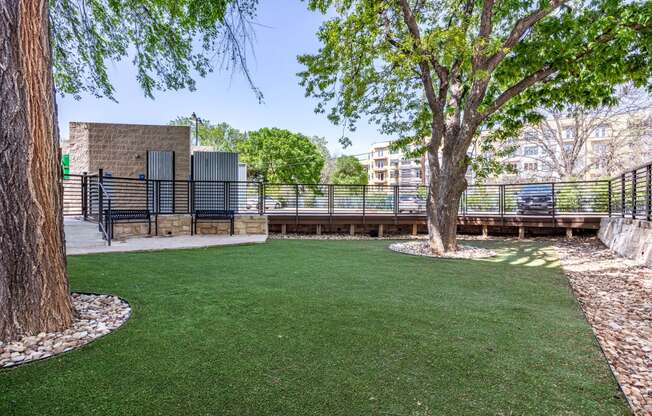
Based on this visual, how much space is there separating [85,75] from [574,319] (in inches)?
368

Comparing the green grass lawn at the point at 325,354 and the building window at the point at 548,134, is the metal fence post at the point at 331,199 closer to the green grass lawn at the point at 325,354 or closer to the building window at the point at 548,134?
the green grass lawn at the point at 325,354

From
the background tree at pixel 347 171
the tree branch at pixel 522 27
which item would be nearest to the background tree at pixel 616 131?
the tree branch at pixel 522 27

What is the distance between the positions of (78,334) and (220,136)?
A: 33926 mm

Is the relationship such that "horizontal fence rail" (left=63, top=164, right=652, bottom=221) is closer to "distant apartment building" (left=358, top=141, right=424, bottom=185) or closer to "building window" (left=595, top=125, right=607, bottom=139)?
"building window" (left=595, top=125, right=607, bottom=139)

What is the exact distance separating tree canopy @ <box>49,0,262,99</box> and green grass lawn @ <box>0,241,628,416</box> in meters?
4.19

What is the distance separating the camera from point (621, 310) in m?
3.61

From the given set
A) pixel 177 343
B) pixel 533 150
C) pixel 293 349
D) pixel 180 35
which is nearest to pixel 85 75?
pixel 180 35

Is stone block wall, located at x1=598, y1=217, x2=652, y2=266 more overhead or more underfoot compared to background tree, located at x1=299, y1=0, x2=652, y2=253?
more underfoot

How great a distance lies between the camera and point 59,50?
6.43m

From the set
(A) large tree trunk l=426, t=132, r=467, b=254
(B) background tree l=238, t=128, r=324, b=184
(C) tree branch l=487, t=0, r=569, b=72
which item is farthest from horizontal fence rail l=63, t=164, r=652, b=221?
(B) background tree l=238, t=128, r=324, b=184

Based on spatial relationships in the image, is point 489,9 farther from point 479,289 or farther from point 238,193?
point 238,193

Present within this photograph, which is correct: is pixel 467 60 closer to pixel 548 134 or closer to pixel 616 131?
pixel 548 134

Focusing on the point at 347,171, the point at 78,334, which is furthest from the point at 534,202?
the point at 347,171

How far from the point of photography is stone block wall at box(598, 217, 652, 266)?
218 inches
